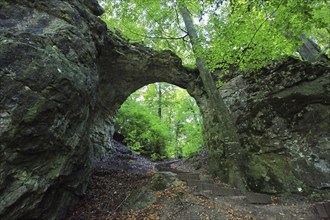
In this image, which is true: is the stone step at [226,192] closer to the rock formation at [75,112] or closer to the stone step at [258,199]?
the stone step at [258,199]

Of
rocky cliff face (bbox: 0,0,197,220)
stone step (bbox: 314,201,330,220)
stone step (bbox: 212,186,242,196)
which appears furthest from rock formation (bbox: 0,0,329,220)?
stone step (bbox: 314,201,330,220)

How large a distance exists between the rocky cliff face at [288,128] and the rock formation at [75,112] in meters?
0.03

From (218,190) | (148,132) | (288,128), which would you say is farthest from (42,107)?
(148,132)

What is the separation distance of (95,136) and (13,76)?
548cm

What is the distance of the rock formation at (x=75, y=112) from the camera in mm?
3588

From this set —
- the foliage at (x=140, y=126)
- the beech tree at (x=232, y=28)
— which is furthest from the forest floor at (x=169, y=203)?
the foliage at (x=140, y=126)

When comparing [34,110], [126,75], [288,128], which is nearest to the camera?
[34,110]

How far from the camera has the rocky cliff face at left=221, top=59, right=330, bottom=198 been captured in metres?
5.29

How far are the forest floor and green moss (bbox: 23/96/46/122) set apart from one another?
287 centimetres

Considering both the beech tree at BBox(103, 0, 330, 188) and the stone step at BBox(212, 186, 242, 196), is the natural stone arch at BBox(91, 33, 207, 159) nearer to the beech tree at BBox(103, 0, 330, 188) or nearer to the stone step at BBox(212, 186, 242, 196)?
the beech tree at BBox(103, 0, 330, 188)

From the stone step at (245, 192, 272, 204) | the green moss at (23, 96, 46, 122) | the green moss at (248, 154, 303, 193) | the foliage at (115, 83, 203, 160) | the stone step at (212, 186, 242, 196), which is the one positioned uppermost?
the foliage at (115, 83, 203, 160)

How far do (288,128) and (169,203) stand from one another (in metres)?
4.42

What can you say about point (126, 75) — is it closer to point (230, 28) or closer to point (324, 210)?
point (230, 28)

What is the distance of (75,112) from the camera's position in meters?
4.82
